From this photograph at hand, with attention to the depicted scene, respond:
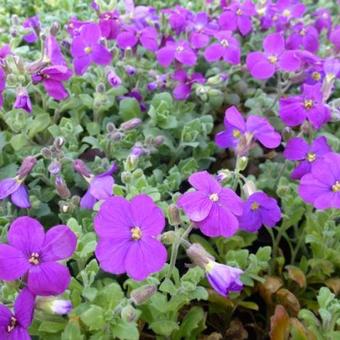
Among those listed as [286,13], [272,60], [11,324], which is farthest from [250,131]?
[286,13]

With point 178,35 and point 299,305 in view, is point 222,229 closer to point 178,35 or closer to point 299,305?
point 299,305

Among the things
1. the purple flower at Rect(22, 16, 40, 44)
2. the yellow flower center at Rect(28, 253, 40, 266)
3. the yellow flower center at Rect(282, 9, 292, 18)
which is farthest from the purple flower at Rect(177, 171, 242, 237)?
the yellow flower center at Rect(282, 9, 292, 18)

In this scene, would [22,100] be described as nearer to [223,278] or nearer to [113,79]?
[113,79]

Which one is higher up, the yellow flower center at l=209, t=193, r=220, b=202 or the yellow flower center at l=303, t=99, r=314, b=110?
the yellow flower center at l=209, t=193, r=220, b=202

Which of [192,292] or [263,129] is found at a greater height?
[263,129]

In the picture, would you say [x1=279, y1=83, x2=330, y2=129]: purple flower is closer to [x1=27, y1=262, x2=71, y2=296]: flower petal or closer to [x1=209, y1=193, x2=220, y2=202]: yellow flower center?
[x1=209, y1=193, x2=220, y2=202]: yellow flower center

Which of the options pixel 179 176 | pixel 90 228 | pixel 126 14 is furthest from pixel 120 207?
pixel 126 14

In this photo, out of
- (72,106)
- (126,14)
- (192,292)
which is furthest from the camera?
(126,14)
